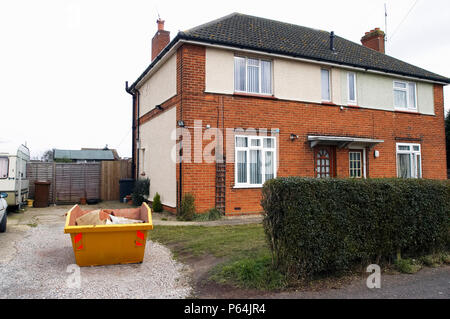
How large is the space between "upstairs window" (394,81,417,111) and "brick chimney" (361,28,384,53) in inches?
149

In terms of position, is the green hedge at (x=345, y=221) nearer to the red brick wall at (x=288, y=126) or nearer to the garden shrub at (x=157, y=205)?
the red brick wall at (x=288, y=126)

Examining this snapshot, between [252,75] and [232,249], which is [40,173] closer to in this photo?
[252,75]

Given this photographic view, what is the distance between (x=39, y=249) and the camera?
6.93 metres

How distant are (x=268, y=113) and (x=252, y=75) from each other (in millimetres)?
1482

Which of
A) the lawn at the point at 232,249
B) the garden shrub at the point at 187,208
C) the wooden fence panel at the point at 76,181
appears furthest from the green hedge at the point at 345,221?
the wooden fence panel at the point at 76,181

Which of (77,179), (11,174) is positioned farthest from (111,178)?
(11,174)

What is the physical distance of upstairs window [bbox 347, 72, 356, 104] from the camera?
14156mm

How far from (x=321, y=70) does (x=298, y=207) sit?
10.2 meters

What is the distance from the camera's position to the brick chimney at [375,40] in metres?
18.8

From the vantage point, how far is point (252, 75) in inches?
477

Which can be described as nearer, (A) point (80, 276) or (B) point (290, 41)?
(A) point (80, 276)

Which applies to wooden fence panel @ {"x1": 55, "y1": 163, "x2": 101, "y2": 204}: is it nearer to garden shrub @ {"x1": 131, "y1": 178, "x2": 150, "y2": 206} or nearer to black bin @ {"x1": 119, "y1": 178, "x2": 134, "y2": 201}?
black bin @ {"x1": 119, "y1": 178, "x2": 134, "y2": 201}
